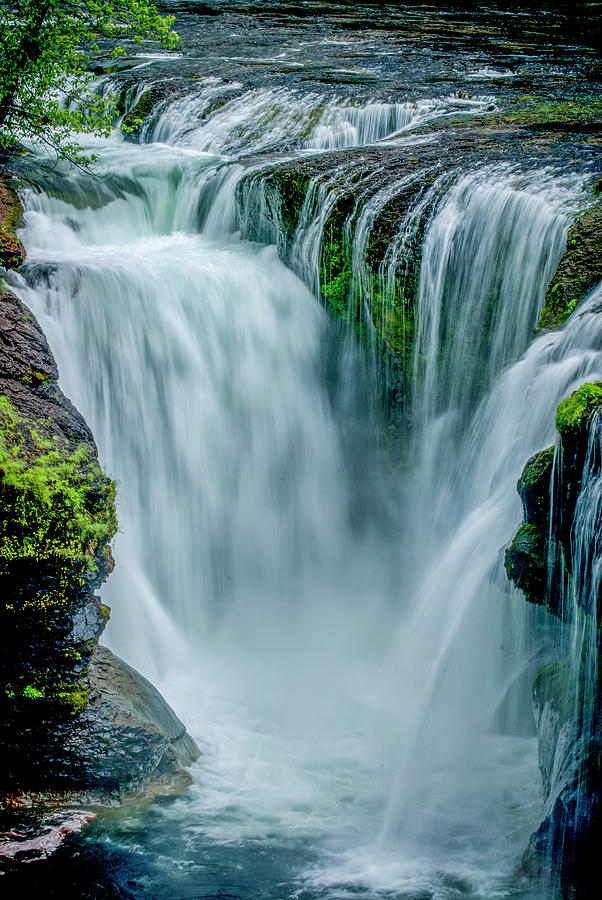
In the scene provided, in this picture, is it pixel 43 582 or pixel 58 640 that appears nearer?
pixel 43 582

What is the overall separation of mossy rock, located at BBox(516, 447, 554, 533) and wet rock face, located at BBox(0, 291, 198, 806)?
3016 millimetres

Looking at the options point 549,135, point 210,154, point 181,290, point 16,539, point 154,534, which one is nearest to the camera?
point 16,539

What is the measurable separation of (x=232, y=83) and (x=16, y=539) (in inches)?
429

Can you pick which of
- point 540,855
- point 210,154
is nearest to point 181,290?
point 210,154

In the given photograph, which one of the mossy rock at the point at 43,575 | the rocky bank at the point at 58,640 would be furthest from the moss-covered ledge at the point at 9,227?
the mossy rock at the point at 43,575

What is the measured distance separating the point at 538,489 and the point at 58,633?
135 inches

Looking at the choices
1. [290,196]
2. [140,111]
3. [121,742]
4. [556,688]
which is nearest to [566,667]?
[556,688]

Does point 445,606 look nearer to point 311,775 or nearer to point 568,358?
point 311,775

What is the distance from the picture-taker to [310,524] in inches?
Answer: 356

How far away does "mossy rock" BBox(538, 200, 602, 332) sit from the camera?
6984 mm

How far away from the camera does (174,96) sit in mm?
13469

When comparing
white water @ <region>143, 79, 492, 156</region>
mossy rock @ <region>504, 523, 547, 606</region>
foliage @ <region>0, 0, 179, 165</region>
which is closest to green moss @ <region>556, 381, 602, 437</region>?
mossy rock @ <region>504, 523, 547, 606</region>

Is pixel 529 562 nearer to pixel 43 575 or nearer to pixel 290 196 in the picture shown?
pixel 43 575

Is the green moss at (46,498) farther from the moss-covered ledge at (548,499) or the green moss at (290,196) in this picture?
the green moss at (290,196)
